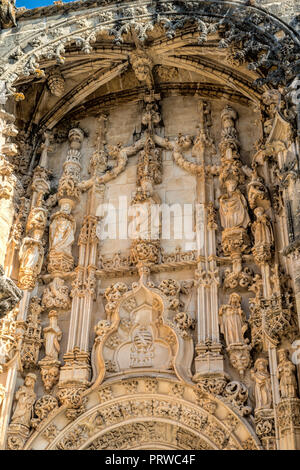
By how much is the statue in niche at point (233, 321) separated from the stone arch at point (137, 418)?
0.70m

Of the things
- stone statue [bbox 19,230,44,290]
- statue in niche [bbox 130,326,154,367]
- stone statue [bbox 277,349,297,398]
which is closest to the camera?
stone statue [bbox 277,349,297,398]

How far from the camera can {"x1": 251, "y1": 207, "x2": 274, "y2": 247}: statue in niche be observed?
7711 millimetres

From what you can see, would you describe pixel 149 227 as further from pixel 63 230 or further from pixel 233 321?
pixel 233 321

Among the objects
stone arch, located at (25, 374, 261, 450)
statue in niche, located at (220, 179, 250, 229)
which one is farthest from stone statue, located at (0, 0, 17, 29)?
stone arch, located at (25, 374, 261, 450)

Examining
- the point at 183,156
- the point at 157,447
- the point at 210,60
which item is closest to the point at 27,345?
the point at 157,447

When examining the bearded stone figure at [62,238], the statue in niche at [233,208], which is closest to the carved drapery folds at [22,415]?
the bearded stone figure at [62,238]

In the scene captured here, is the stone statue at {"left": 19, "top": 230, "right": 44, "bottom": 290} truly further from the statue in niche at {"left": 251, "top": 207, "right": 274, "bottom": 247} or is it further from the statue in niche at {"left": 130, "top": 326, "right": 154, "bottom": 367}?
the statue in niche at {"left": 251, "top": 207, "right": 274, "bottom": 247}

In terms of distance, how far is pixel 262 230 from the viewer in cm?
781

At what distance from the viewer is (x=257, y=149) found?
8.60m

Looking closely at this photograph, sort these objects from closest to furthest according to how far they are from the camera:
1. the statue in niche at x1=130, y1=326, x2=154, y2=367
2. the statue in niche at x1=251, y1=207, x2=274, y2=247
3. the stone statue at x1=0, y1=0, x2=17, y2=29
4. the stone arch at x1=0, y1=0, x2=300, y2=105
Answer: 1. the statue in niche at x1=130, y1=326, x2=154, y2=367
2. the statue in niche at x1=251, y1=207, x2=274, y2=247
3. the stone arch at x1=0, y1=0, x2=300, y2=105
4. the stone statue at x1=0, y1=0, x2=17, y2=29

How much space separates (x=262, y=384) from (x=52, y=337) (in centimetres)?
260

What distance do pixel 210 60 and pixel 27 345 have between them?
4.63m

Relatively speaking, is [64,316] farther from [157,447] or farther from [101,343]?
[157,447]

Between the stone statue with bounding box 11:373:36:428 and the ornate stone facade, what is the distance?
0.02m
